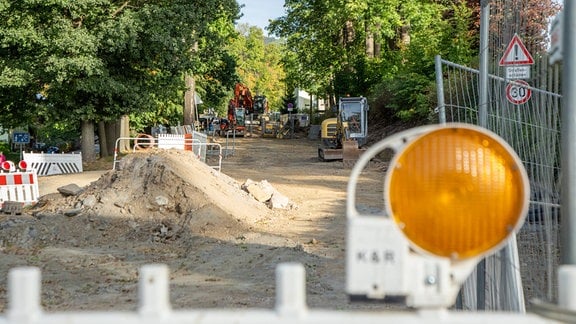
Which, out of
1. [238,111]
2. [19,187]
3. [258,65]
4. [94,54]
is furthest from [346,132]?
[258,65]

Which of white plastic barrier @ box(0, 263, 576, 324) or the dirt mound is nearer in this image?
white plastic barrier @ box(0, 263, 576, 324)

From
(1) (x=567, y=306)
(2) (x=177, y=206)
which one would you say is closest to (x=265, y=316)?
(1) (x=567, y=306)

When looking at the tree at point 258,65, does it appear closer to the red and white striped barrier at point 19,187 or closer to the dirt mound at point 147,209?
the red and white striped barrier at point 19,187

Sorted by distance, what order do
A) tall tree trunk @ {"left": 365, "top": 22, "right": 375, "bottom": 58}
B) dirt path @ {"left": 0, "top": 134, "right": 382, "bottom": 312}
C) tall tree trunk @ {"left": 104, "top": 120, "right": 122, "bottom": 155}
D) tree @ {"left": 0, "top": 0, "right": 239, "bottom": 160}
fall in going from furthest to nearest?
tall tree trunk @ {"left": 365, "top": 22, "right": 375, "bottom": 58} → tall tree trunk @ {"left": 104, "top": 120, "right": 122, "bottom": 155} → tree @ {"left": 0, "top": 0, "right": 239, "bottom": 160} → dirt path @ {"left": 0, "top": 134, "right": 382, "bottom": 312}

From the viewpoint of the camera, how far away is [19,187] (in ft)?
55.5

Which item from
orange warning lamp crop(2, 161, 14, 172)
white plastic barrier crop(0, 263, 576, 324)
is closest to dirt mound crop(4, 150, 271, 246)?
orange warning lamp crop(2, 161, 14, 172)

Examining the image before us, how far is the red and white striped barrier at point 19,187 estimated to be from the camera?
1666 cm

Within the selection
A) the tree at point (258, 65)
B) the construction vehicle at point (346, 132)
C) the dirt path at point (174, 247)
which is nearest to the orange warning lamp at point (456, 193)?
the dirt path at point (174, 247)

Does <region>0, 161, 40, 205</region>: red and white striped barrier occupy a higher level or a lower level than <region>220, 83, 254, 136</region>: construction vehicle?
lower

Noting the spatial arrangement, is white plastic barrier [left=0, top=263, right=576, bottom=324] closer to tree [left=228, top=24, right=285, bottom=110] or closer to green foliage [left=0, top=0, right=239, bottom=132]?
green foliage [left=0, top=0, right=239, bottom=132]

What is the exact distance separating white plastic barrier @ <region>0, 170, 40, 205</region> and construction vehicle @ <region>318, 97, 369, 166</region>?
13750 mm

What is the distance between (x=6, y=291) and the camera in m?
9.23

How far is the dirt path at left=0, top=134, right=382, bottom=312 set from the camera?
912 centimetres

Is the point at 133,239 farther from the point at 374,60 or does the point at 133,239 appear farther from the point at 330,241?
the point at 374,60
